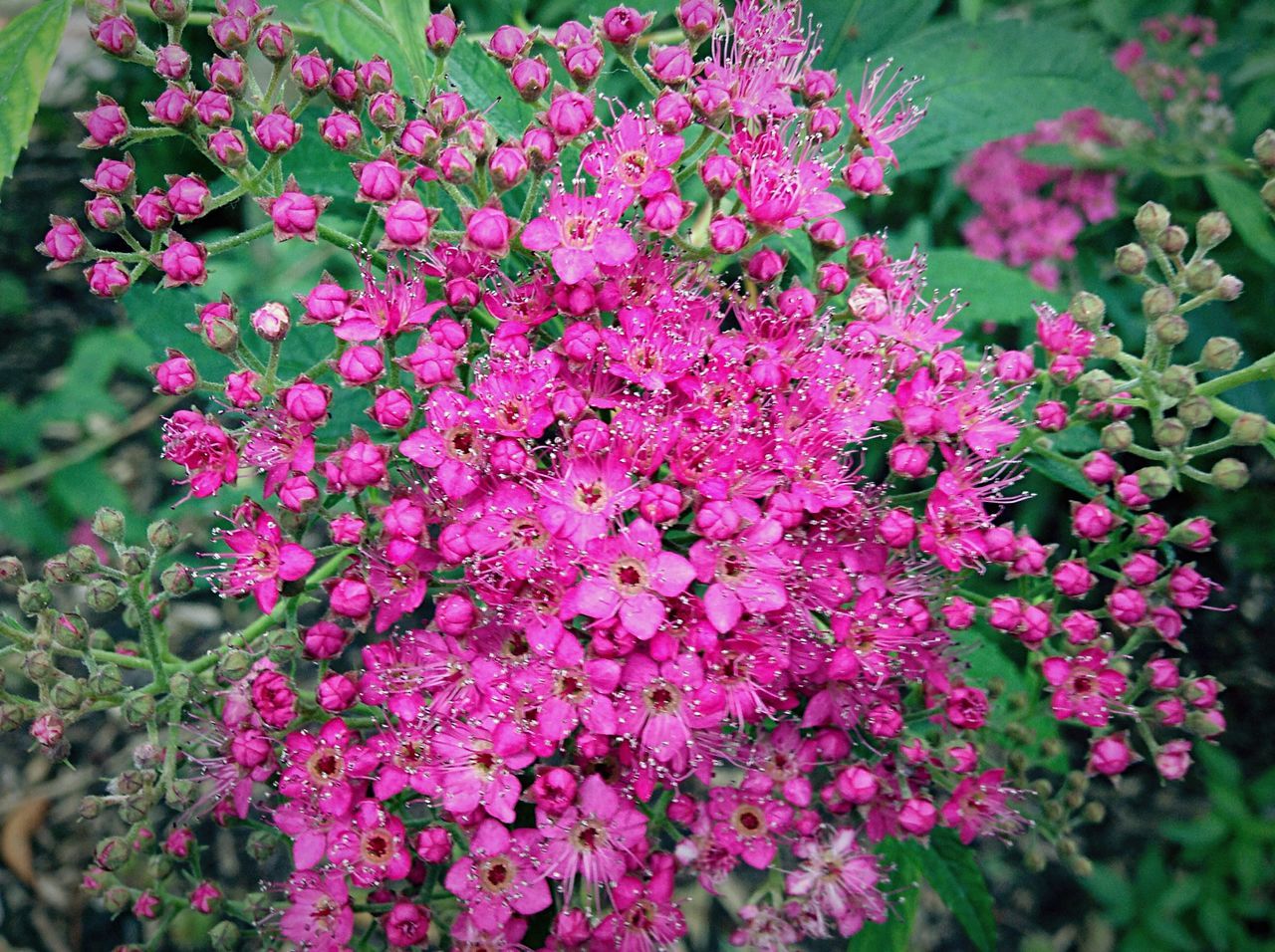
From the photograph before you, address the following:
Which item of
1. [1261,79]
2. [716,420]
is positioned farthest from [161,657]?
[1261,79]

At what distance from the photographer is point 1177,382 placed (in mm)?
1691

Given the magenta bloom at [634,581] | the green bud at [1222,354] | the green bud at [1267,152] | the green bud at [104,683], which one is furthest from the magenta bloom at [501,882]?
the green bud at [1267,152]

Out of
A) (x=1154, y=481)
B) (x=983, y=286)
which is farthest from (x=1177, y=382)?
(x=983, y=286)

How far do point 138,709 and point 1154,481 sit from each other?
5.16 ft

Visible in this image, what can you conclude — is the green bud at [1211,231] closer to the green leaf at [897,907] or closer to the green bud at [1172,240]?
the green bud at [1172,240]

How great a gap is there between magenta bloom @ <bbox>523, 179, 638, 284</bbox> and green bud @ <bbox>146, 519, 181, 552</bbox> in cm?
75

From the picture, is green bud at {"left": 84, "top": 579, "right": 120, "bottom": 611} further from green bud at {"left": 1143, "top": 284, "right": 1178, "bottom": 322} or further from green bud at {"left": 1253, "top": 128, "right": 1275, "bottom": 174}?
green bud at {"left": 1253, "top": 128, "right": 1275, "bottom": 174}

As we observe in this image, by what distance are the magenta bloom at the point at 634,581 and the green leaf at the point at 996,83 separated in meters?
1.19

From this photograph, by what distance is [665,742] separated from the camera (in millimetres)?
1484

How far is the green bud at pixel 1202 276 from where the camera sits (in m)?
1.72

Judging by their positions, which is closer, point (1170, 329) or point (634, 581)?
point (634, 581)

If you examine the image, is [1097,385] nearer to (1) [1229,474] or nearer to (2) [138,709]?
(1) [1229,474]

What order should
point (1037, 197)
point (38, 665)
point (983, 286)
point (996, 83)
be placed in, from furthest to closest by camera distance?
point (1037, 197)
point (983, 286)
point (996, 83)
point (38, 665)

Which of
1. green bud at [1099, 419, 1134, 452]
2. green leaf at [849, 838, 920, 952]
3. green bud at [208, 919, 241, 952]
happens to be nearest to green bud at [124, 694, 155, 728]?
green bud at [208, 919, 241, 952]
